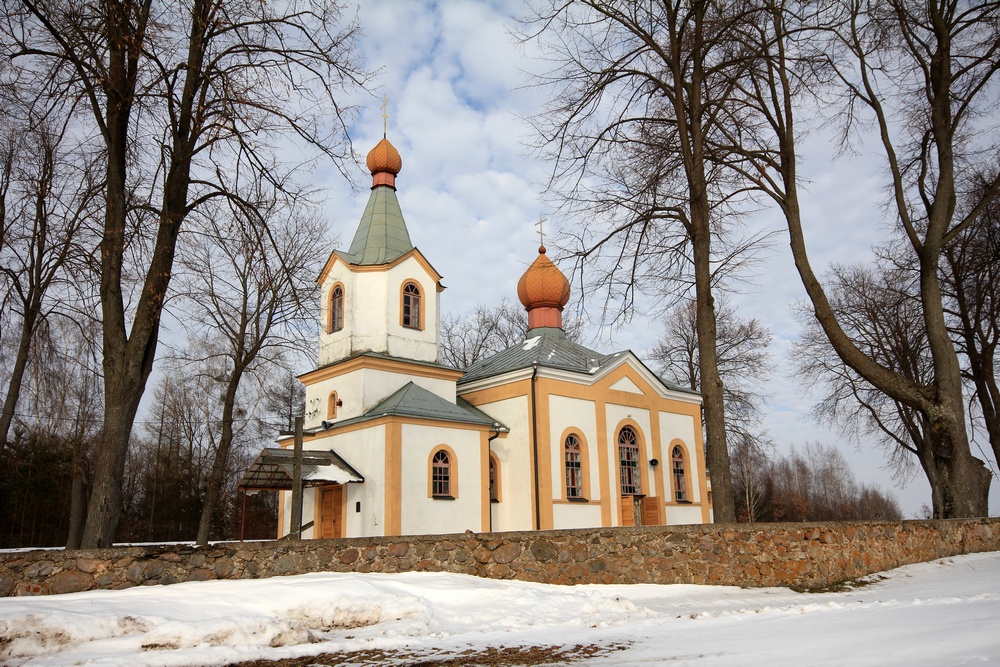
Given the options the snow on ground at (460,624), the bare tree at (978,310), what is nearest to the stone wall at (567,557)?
the snow on ground at (460,624)

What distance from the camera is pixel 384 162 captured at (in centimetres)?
2294

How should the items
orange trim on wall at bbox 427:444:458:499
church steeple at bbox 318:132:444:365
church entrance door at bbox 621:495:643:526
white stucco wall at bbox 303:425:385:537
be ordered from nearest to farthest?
1. white stucco wall at bbox 303:425:385:537
2. orange trim on wall at bbox 427:444:458:499
3. church steeple at bbox 318:132:444:365
4. church entrance door at bbox 621:495:643:526

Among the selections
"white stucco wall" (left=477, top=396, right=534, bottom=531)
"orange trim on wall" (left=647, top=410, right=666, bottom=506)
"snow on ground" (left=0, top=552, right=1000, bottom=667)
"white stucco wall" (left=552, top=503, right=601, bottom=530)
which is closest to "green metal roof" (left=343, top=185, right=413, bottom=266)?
"white stucco wall" (left=477, top=396, right=534, bottom=531)

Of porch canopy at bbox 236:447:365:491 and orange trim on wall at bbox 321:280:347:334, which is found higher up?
orange trim on wall at bbox 321:280:347:334

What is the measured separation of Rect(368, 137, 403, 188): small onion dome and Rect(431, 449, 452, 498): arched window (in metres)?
8.70

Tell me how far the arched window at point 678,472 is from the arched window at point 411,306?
28.7ft

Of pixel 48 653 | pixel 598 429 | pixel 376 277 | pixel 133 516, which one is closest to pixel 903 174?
pixel 598 429

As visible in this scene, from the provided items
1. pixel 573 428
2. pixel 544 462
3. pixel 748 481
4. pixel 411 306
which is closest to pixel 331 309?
pixel 411 306

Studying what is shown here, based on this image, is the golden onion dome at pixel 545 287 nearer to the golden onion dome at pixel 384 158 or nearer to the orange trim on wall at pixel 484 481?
the golden onion dome at pixel 384 158

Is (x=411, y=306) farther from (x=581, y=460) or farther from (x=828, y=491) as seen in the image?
(x=828, y=491)

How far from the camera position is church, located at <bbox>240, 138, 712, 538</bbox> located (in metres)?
18.3

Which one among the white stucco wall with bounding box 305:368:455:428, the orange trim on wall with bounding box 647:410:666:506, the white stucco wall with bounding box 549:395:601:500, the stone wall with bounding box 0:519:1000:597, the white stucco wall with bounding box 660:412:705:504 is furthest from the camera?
the white stucco wall with bounding box 660:412:705:504

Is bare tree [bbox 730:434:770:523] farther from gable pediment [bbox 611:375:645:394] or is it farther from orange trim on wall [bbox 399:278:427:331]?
orange trim on wall [bbox 399:278:427:331]

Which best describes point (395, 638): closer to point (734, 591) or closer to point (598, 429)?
point (734, 591)
